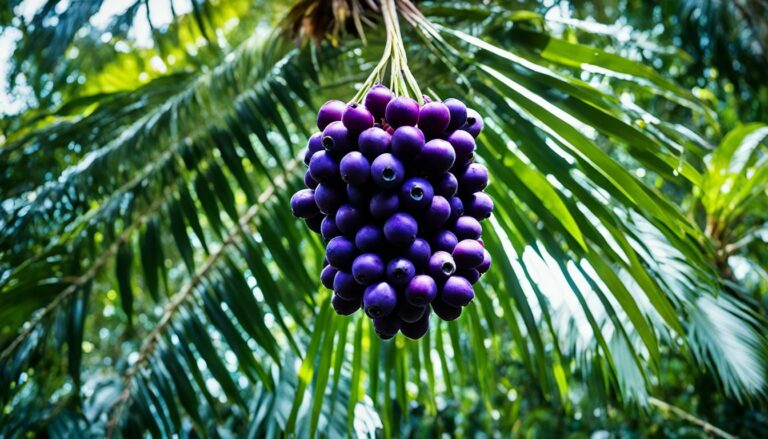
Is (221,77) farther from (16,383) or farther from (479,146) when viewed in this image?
(16,383)

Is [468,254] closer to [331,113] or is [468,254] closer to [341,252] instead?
[341,252]

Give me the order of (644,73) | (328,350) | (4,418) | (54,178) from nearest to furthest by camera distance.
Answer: (644,73), (328,350), (4,418), (54,178)

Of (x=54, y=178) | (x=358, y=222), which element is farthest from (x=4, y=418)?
Answer: (x=358, y=222)

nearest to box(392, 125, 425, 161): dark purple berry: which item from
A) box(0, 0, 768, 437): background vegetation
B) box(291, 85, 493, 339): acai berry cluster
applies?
box(291, 85, 493, 339): acai berry cluster

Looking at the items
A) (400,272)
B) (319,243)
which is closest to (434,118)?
(400,272)

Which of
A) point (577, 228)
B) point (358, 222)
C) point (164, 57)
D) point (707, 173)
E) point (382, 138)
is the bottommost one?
point (707, 173)

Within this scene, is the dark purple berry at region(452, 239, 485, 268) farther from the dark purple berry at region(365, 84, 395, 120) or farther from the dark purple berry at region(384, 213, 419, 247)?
the dark purple berry at region(365, 84, 395, 120)

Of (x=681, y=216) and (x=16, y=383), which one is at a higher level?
(x=16, y=383)
